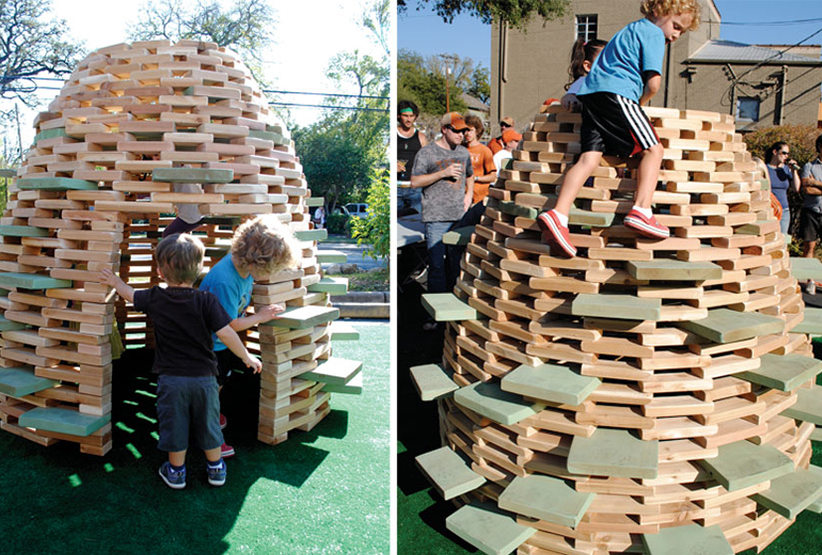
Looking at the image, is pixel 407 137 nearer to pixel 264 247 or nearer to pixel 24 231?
pixel 264 247

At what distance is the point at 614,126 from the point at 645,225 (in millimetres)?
541

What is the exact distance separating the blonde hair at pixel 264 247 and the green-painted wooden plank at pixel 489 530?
202 cm

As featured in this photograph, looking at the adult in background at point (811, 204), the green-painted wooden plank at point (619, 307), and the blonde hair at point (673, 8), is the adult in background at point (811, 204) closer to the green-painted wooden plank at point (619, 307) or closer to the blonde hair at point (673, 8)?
the blonde hair at point (673, 8)

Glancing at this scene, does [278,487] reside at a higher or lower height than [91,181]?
lower

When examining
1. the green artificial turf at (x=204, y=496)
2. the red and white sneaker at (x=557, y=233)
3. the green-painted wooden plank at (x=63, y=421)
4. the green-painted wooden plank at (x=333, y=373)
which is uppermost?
the red and white sneaker at (x=557, y=233)

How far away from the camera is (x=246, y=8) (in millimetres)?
21438

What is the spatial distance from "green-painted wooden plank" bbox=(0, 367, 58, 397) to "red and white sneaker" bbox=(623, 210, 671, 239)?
4.07 meters


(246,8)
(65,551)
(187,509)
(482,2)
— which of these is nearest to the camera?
(65,551)

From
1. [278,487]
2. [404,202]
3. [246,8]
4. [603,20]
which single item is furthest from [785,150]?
[246,8]

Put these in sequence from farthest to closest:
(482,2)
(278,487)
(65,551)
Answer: (482,2) < (278,487) < (65,551)

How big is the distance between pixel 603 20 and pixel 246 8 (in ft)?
50.3

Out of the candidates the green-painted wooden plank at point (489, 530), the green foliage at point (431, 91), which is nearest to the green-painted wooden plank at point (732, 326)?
the green-painted wooden plank at point (489, 530)

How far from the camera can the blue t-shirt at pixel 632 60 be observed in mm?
2830

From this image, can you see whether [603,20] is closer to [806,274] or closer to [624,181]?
[806,274]
